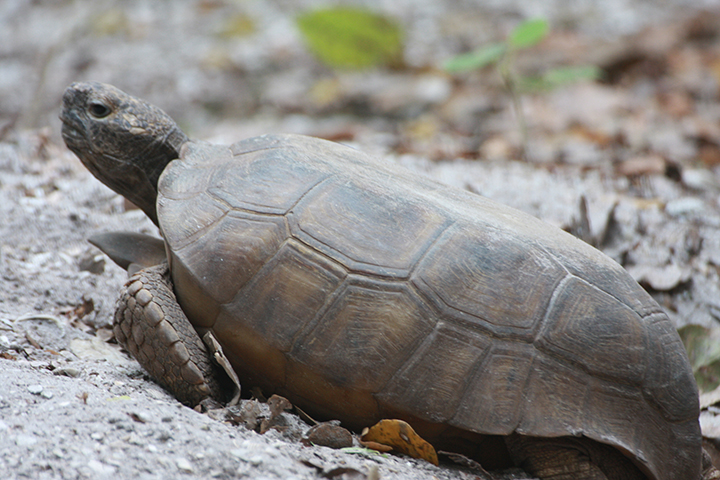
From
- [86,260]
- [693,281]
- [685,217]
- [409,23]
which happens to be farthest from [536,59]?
[86,260]

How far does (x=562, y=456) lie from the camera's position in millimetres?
1841

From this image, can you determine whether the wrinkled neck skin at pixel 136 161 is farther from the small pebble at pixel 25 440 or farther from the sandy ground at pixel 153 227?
the small pebble at pixel 25 440

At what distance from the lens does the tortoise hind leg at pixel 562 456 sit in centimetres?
183

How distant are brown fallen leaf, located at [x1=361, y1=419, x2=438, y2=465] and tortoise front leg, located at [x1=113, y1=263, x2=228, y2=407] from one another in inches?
19.9

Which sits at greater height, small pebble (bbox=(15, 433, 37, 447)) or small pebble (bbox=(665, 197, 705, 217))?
small pebble (bbox=(665, 197, 705, 217))

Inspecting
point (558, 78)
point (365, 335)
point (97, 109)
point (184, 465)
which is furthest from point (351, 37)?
point (184, 465)

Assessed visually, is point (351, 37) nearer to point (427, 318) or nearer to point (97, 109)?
point (97, 109)

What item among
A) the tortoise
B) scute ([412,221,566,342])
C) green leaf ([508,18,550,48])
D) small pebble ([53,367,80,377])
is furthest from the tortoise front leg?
green leaf ([508,18,550,48])

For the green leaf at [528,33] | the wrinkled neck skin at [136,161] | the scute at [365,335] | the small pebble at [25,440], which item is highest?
the green leaf at [528,33]

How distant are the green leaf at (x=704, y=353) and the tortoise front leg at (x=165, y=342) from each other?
6.31 feet

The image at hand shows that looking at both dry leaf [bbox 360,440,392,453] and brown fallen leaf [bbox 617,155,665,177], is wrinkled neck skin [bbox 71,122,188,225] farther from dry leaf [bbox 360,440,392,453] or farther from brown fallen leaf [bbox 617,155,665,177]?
brown fallen leaf [bbox 617,155,665,177]

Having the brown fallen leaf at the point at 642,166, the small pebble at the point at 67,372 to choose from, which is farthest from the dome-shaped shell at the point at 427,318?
the brown fallen leaf at the point at 642,166

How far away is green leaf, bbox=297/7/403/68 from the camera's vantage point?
6453 millimetres

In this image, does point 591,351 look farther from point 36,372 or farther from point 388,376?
point 36,372
